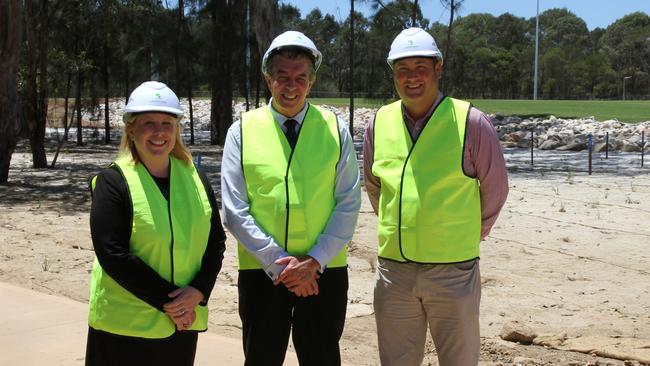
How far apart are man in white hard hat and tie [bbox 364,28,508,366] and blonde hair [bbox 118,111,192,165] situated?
90cm

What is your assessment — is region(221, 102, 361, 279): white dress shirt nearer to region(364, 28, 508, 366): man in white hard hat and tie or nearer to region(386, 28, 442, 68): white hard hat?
region(364, 28, 508, 366): man in white hard hat and tie

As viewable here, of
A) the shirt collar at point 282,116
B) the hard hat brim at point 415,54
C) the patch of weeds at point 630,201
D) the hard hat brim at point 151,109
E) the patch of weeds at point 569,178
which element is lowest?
the patch of weeds at point 630,201

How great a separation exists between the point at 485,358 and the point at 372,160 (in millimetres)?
2117

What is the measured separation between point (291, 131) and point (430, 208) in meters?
0.71

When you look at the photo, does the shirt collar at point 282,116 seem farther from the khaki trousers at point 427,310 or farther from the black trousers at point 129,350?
the black trousers at point 129,350

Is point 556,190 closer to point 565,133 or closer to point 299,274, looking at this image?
point 299,274

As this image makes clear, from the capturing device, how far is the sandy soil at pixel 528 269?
570 centimetres

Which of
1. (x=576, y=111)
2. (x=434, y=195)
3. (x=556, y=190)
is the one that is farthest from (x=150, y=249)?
(x=576, y=111)

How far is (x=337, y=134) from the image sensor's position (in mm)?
3799

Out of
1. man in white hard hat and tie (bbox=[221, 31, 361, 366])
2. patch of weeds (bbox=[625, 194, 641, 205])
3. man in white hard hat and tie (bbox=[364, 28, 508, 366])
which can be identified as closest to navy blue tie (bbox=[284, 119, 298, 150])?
man in white hard hat and tie (bbox=[221, 31, 361, 366])

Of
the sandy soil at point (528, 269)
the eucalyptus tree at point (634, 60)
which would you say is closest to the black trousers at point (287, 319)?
the sandy soil at point (528, 269)

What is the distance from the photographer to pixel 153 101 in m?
3.37

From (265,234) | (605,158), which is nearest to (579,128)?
(605,158)

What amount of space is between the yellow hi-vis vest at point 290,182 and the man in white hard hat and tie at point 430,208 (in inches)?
10.7
